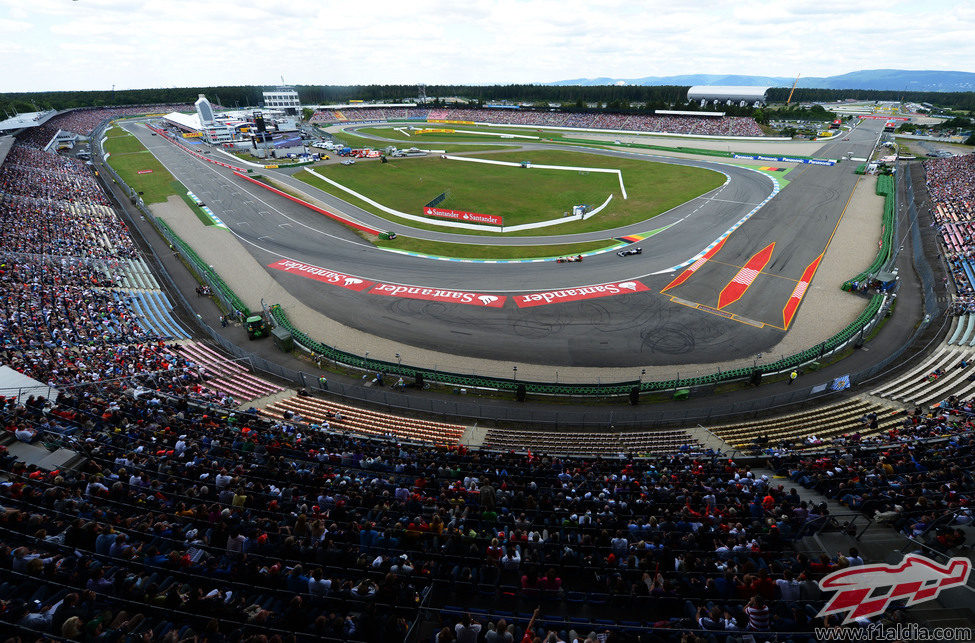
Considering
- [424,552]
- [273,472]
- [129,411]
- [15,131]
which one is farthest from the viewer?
[15,131]

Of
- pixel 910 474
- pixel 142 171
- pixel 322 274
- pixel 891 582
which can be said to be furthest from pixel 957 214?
pixel 142 171

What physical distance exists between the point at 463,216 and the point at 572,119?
336ft

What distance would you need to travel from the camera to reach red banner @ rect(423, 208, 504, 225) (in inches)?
2073

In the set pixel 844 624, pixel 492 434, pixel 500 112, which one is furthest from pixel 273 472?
pixel 500 112

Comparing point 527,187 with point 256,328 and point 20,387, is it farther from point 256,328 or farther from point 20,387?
point 20,387

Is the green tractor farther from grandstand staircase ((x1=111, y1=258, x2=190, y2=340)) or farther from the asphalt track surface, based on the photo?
grandstand staircase ((x1=111, y1=258, x2=190, y2=340))

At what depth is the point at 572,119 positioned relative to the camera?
139 m

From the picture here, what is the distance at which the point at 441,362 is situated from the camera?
2767 cm

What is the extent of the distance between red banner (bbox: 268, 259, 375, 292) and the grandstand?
17674 millimetres

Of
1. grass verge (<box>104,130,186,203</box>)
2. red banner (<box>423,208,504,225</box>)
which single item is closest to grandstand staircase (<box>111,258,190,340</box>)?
red banner (<box>423,208,504,225</box>)

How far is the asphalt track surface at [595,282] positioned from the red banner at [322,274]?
730 millimetres

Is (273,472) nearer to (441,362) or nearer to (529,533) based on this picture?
(529,533)

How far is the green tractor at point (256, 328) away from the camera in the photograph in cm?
3034

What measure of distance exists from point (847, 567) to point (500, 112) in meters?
168
